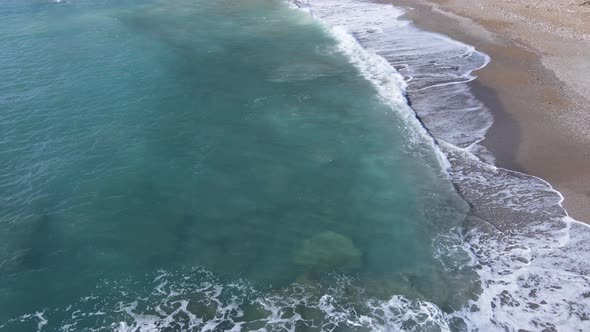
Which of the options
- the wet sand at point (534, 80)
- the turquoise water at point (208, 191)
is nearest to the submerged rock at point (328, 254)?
the turquoise water at point (208, 191)

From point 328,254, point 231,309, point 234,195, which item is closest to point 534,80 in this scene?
point 328,254

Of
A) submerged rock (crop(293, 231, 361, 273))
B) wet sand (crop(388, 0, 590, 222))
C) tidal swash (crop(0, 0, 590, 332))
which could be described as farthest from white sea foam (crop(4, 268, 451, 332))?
wet sand (crop(388, 0, 590, 222))

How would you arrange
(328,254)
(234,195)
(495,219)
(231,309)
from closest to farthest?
(231,309), (328,254), (495,219), (234,195)

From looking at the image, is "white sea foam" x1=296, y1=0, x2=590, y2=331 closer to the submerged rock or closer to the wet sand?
the wet sand

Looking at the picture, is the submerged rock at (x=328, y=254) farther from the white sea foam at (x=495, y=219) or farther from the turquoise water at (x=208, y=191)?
the white sea foam at (x=495, y=219)

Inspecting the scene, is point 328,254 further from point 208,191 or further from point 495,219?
point 495,219

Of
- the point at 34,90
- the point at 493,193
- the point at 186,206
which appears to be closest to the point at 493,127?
the point at 493,193

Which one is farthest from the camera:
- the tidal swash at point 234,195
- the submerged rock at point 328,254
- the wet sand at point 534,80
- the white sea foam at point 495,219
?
the wet sand at point 534,80
